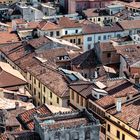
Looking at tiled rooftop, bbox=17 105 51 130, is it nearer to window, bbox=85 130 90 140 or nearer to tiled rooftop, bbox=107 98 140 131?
tiled rooftop, bbox=107 98 140 131

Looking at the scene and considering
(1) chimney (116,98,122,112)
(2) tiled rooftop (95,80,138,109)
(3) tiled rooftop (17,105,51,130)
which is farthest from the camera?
(2) tiled rooftop (95,80,138,109)

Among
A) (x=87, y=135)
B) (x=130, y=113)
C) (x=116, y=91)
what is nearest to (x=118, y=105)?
(x=130, y=113)

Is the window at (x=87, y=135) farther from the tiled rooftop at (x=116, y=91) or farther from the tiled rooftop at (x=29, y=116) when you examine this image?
the tiled rooftop at (x=116, y=91)

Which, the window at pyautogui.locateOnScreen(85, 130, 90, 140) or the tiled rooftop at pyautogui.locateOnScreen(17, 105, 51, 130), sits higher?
the window at pyautogui.locateOnScreen(85, 130, 90, 140)

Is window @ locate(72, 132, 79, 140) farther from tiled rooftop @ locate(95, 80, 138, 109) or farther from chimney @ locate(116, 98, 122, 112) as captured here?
tiled rooftop @ locate(95, 80, 138, 109)

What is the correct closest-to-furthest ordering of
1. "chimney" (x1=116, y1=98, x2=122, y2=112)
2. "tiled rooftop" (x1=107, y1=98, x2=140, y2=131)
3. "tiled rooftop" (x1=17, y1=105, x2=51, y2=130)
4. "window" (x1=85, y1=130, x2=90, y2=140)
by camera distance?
"window" (x1=85, y1=130, x2=90, y2=140) → "tiled rooftop" (x1=107, y1=98, x2=140, y2=131) → "tiled rooftop" (x1=17, y1=105, x2=51, y2=130) → "chimney" (x1=116, y1=98, x2=122, y2=112)

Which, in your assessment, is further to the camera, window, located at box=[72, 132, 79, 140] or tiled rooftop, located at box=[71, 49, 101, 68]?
tiled rooftop, located at box=[71, 49, 101, 68]

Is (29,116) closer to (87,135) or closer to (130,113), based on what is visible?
(87,135)

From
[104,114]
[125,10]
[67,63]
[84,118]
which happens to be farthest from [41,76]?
[125,10]

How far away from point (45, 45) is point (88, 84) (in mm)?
28108

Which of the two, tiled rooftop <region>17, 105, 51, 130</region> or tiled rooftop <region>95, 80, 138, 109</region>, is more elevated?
tiled rooftop <region>95, 80, 138, 109</region>

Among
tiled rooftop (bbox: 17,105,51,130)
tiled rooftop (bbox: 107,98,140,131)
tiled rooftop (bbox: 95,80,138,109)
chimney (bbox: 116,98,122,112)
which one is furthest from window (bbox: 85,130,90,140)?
tiled rooftop (bbox: 95,80,138,109)

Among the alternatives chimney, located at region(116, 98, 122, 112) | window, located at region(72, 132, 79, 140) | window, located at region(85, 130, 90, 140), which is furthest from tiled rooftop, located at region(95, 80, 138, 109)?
window, located at region(72, 132, 79, 140)

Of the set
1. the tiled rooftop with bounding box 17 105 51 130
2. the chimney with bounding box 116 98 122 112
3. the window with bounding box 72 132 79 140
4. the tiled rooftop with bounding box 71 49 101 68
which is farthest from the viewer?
the tiled rooftop with bounding box 71 49 101 68
